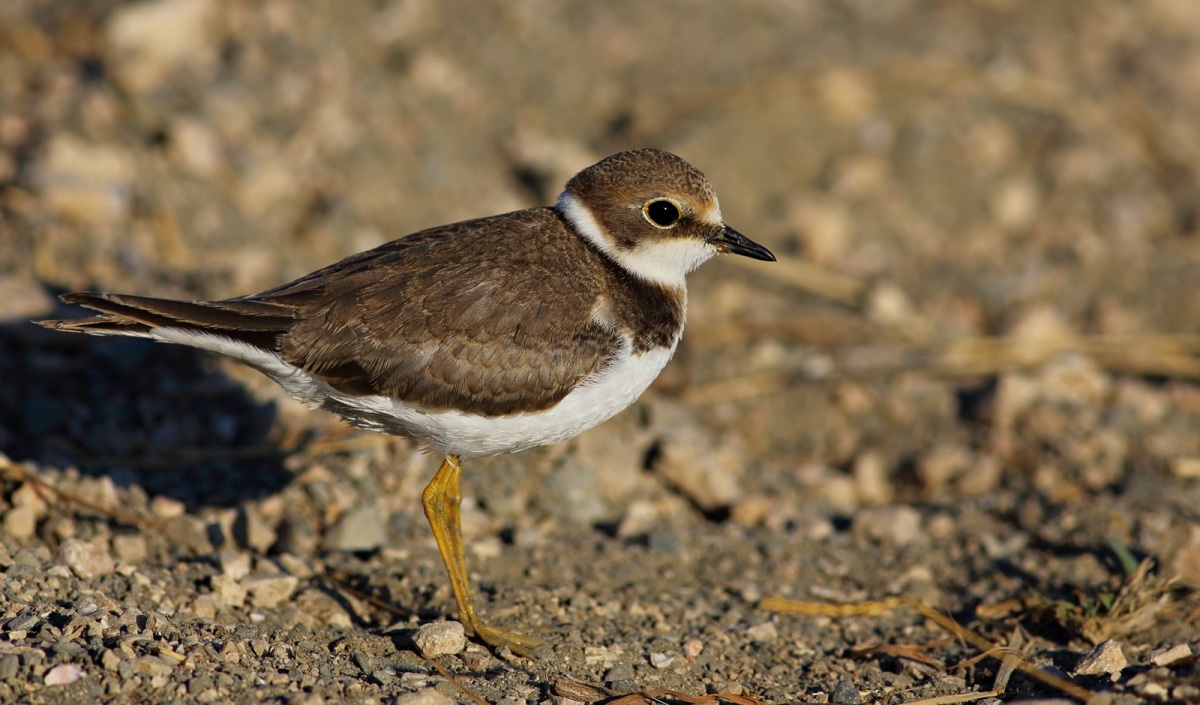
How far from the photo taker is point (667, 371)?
7.49 metres

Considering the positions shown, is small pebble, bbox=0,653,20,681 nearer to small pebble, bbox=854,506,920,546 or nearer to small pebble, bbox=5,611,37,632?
small pebble, bbox=5,611,37,632

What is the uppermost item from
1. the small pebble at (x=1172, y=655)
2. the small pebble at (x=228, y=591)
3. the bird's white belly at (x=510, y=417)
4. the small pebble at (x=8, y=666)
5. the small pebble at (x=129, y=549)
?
the bird's white belly at (x=510, y=417)

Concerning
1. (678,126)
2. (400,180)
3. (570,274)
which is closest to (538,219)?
(570,274)

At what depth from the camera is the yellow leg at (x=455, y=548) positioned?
4.57 metres

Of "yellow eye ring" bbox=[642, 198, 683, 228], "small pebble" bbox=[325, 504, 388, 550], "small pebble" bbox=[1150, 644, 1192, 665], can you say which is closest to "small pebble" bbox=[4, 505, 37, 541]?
"small pebble" bbox=[325, 504, 388, 550]

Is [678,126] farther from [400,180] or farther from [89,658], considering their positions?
[89,658]

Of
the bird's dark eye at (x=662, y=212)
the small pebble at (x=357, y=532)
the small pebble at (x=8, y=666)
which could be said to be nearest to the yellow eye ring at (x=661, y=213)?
the bird's dark eye at (x=662, y=212)

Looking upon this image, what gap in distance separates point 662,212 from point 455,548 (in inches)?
67.4

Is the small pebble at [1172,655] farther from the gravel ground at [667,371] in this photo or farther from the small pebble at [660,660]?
the small pebble at [660,660]

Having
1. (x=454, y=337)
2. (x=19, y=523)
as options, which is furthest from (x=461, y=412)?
(x=19, y=523)

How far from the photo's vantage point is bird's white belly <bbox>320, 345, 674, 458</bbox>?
4.57 m

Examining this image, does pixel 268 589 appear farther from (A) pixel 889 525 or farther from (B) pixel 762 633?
(A) pixel 889 525

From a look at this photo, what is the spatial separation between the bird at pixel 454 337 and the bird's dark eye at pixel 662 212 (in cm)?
29

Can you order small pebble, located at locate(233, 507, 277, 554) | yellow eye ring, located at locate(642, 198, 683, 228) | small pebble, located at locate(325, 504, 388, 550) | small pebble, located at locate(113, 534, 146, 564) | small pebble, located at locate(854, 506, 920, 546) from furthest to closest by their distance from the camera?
small pebble, located at locate(854, 506, 920, 546)
small pebble, located at locate(325, 504, 388, 550)
small pebble, located at locate(233, 507, 277, 554)
yellow eye ring, located at locate(642, 198, 683, 228)
small pebble, located at locate(113, 534, 146, 564)
